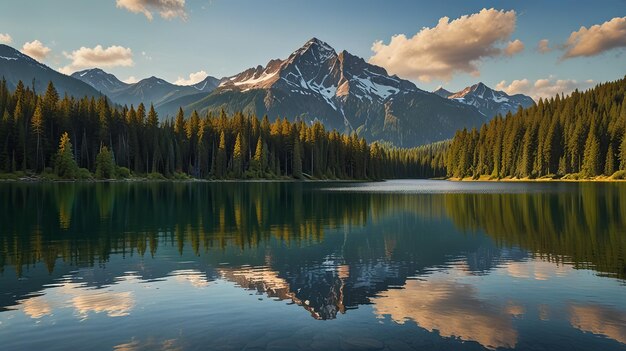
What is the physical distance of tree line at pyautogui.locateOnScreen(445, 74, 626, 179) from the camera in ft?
491

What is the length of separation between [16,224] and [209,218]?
16009mm

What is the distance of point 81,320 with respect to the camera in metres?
14.0

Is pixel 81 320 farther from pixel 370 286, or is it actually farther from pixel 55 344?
pixel 370 286

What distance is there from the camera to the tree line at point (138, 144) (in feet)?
404

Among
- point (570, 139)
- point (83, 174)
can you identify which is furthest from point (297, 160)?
point (570, 139)

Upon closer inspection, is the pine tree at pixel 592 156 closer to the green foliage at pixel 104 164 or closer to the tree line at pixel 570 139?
the tree line at pixel 570 139

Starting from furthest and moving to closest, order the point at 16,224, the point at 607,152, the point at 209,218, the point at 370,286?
the point at 607,152 → the point at 209,218 → the point at 16,224 → the point at 370,286

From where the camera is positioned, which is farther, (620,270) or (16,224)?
(16,224)

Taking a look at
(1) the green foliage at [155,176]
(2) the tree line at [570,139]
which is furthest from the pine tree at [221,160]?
(2) the tree line at [570,139]

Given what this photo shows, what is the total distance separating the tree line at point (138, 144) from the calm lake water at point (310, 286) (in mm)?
101684

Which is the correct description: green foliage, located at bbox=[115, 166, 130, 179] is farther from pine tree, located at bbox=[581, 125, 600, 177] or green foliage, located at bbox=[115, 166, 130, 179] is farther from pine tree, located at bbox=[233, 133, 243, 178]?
pine tree, located at bbox=[581, 125, 600, 177]

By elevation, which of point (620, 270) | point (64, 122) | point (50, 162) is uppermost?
point (64, 122)

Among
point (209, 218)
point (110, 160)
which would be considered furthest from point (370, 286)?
point (110, 160)

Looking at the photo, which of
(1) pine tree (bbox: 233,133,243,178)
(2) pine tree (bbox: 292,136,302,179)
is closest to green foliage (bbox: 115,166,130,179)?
(1) pine tree (bbox: 233,133,243,178)
